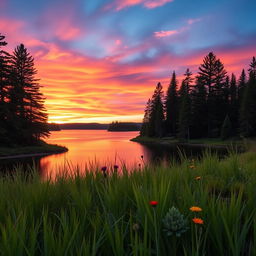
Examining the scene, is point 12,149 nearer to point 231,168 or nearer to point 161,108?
point 231,168

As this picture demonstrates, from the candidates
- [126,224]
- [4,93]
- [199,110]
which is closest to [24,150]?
[4,93]

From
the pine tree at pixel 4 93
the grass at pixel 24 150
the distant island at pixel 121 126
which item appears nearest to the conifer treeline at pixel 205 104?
the grass at pixel 24 150

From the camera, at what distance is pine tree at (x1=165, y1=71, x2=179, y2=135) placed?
65.5m

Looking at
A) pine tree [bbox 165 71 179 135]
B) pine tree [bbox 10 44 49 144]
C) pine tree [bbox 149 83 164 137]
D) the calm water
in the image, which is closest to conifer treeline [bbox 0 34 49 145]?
pine tree [bbox 10 44 49 144]

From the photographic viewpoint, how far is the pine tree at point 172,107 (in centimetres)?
6550

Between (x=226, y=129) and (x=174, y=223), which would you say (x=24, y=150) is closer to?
(x=174, y=223)

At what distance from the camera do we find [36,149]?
36.2 m

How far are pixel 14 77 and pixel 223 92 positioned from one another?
161ft

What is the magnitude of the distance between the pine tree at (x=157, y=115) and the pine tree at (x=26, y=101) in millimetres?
30676

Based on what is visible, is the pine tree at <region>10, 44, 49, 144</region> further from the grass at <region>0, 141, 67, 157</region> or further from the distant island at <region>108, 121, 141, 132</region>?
the distant island at <region>108, 121, 141, 132</region>

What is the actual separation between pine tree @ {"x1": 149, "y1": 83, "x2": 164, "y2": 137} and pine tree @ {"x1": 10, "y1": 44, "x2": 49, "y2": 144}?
101 ft

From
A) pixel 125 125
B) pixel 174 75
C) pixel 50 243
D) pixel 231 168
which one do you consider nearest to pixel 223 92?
pixel 174 75

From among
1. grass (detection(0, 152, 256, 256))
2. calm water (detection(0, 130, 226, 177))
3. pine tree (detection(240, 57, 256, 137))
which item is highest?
pine tree (detection(240, 57, 256, 137))

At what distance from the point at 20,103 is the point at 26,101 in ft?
10.9
